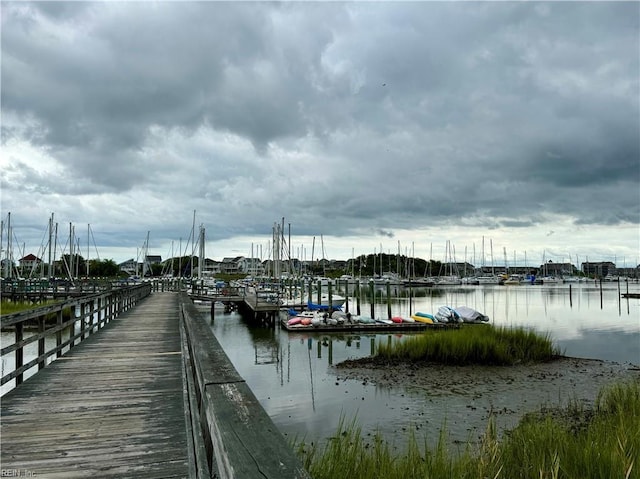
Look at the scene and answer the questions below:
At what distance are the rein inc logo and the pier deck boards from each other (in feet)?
0.05

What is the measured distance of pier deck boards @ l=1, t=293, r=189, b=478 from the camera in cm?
400

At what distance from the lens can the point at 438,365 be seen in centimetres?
1761

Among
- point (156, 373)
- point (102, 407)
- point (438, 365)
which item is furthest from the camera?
point (438, 365)

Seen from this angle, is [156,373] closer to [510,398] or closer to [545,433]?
[545,433]

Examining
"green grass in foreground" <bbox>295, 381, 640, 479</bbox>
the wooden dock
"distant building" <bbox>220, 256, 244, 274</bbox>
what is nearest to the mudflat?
"green grass in foreground" <bbox>295, 381, 640, 479</bbox>

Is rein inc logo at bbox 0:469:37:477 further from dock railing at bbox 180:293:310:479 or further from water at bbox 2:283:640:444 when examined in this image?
water at bbox 2:283:640:444

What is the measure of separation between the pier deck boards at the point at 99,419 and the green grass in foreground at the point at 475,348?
1182 centimetres

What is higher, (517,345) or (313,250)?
(313,250)

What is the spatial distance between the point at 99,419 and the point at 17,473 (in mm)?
1380

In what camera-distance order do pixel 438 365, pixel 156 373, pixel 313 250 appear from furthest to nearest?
pixel 313 250, pixel 438 365, pixel 156 373

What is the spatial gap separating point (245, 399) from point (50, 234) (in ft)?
197

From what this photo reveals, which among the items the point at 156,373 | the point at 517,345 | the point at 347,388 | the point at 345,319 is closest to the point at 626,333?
the point at 517,345

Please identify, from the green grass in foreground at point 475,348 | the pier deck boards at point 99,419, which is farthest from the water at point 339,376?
the pier deck boards at point 99,419

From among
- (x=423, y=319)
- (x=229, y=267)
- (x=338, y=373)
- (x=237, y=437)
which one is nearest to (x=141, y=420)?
(x=237, y=437)
